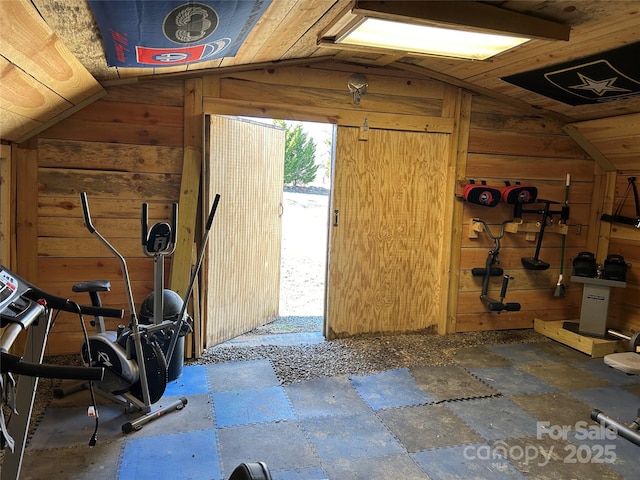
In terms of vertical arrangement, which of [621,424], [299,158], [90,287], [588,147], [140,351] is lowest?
[621,424]

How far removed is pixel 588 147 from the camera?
435 cm

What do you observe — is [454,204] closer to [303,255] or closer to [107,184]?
[107,184]

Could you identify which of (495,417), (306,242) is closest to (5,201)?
(495,417)

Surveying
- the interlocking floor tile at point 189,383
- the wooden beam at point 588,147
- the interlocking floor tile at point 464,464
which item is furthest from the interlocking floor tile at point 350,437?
the wooden beam at point 588,147

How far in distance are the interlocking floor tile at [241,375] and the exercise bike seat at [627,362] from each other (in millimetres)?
2028

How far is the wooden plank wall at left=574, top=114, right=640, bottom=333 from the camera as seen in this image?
3961 millimetres

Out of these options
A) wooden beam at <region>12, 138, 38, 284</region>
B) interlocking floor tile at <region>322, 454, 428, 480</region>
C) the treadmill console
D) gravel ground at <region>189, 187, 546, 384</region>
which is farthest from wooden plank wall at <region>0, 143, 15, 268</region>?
interlocking floor tile at <region>322, 454, 428, 480</region>

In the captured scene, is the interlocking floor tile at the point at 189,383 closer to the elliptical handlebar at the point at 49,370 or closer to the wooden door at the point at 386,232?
the wooden door at the point at 386,232

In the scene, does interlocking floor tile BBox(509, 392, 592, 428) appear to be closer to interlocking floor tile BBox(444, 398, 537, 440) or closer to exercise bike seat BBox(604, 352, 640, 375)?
interlocking floor tile BBox(444, 398, 537, 440)

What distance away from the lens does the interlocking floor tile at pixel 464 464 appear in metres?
2.27

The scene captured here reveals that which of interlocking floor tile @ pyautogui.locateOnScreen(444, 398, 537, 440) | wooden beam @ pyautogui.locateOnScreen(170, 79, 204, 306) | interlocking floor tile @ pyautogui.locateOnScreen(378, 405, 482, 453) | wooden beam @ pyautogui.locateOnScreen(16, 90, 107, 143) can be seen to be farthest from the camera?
wooden beam @ pyautogui.locateOnScreen(170, 79, 204, 306)

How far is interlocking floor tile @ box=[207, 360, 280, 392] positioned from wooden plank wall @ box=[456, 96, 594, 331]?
1933mm

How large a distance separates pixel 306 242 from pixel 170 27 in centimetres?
593

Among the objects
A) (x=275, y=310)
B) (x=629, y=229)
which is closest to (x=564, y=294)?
(x=629, y=229)
